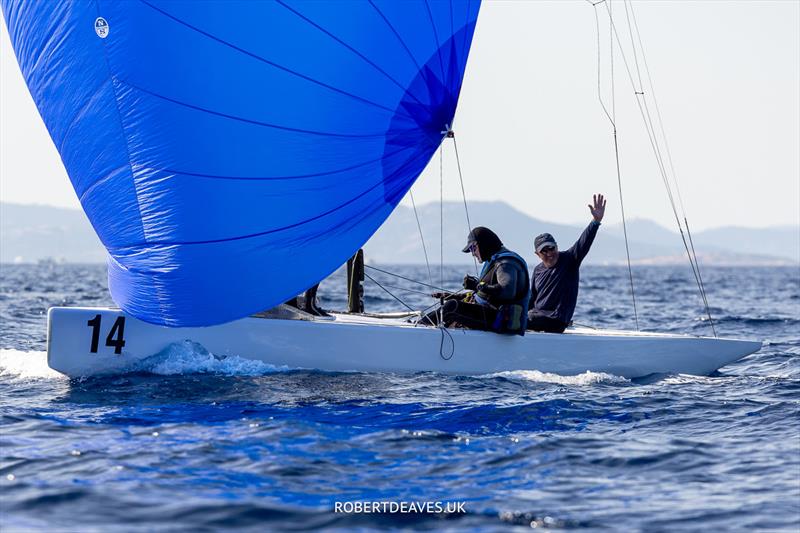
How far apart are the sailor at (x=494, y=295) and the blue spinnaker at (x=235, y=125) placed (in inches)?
48.5

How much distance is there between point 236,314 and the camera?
324 inches

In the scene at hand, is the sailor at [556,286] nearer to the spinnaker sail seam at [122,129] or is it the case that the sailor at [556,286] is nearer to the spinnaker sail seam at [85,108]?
the spinnaker sail seam at [122,129]

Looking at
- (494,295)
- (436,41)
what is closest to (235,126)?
(436,41)

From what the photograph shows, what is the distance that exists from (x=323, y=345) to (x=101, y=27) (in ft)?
10.9

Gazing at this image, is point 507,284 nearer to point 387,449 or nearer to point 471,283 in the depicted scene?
point 471,283

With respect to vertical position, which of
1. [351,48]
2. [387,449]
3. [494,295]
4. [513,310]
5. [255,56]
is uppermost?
[351,48]

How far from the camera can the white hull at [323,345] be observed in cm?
915

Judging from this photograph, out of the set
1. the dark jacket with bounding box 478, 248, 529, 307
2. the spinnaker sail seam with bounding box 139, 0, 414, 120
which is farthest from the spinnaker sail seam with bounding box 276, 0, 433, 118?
the dark jacket with bounding box 478, 248, 529, 307

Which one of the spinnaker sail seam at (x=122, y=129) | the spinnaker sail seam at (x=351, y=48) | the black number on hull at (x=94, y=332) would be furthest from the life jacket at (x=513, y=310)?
the black number on hull at (x=94, y=332)

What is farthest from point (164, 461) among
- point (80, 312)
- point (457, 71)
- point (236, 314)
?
point (457, 71)

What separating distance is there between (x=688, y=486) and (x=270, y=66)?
444 centimetres

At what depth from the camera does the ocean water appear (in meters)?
5.08

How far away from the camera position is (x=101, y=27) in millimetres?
8000

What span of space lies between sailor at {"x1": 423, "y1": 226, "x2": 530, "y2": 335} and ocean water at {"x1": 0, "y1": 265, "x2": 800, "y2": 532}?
54 centimetres
